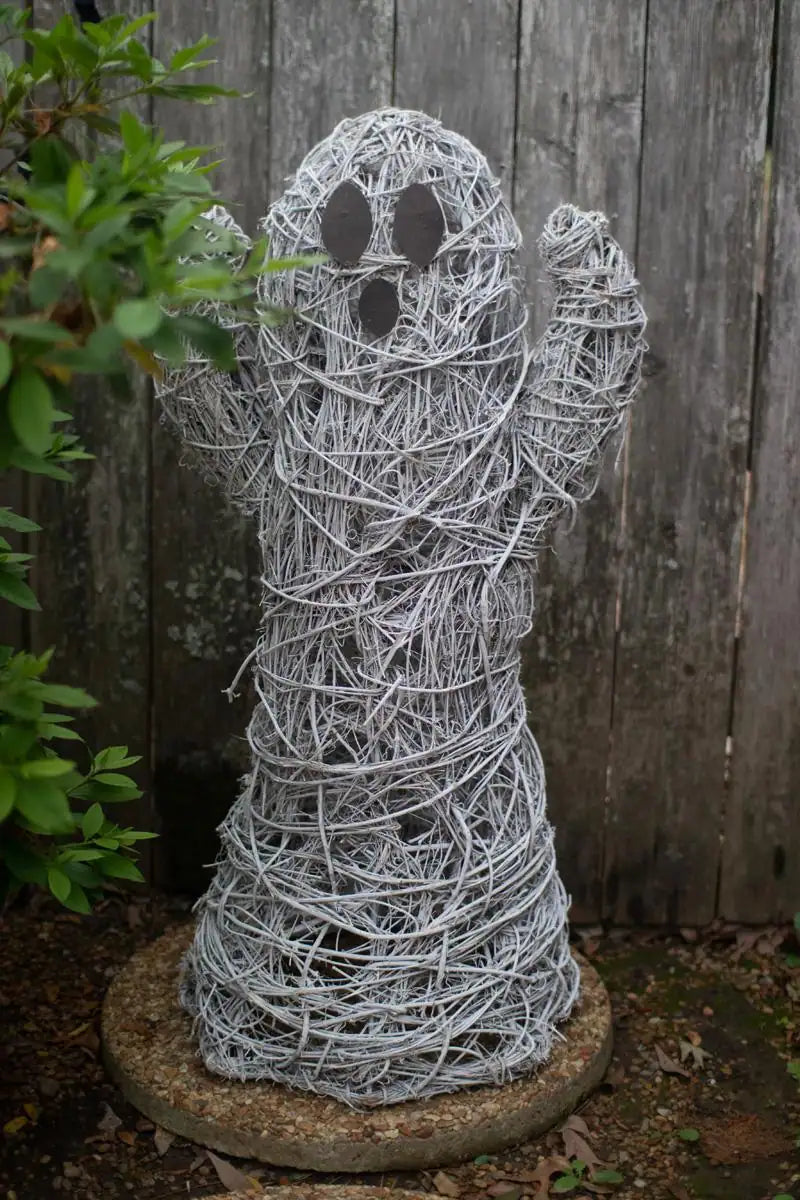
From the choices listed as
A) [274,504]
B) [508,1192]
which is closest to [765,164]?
[274,504]

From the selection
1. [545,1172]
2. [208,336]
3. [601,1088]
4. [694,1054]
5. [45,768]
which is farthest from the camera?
[694,1054]

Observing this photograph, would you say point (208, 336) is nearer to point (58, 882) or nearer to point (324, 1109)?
point (58, 882)

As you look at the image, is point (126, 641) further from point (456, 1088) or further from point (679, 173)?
point (679, 173)

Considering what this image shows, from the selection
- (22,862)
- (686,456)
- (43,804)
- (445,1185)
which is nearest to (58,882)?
(22,862)

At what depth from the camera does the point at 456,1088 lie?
1.97m

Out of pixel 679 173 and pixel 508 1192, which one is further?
pixel 679 173

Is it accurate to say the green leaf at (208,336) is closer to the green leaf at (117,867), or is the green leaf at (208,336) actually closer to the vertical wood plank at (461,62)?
the green leaf at (117,867)

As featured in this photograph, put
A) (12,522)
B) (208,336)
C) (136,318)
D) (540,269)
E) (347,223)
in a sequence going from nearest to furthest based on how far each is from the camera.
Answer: (136,318) → (208,336) → (12,522) → (347,223) → (540,269)

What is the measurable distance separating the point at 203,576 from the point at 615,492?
2.86ft

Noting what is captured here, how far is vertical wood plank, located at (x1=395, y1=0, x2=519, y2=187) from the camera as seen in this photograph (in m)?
2.38

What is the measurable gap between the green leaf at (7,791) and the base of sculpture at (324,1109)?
97 centimetres

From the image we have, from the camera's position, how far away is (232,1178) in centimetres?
190

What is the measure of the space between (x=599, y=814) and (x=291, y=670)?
99 cm

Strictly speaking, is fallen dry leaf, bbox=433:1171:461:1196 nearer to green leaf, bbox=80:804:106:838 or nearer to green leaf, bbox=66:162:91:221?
green leaf, bbox=80:804:106:838
